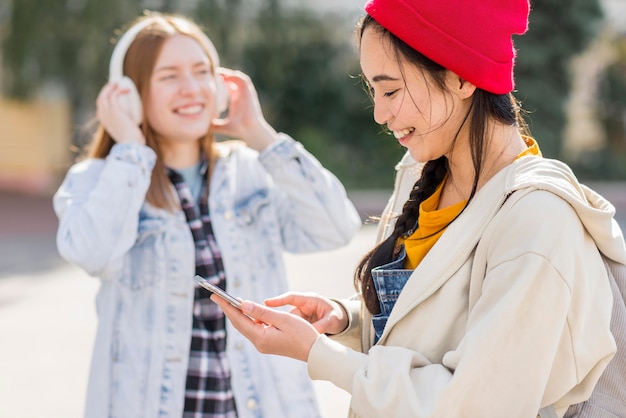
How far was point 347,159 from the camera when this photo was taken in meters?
17.4

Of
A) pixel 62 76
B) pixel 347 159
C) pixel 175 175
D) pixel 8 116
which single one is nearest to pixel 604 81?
pixel 347 159

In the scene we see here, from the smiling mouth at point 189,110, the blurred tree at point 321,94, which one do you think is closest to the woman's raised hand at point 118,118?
the smiling mouth at point 189,110

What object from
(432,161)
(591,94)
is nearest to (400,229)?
(432,161)

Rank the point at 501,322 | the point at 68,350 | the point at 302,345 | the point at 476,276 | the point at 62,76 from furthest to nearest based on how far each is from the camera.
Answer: the point at 62,76
the point at 68,350
the point at 302,345
the point at 476,276
the point at 501,322

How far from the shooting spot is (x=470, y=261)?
1552 mm

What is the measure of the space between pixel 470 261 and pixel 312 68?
52.1ft

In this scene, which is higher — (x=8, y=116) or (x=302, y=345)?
(x=302, y=345)

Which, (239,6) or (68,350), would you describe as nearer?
(68,350)

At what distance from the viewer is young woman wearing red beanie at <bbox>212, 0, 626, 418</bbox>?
1404 millimetres

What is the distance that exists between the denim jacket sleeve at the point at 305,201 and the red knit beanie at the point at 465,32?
53.3 inches

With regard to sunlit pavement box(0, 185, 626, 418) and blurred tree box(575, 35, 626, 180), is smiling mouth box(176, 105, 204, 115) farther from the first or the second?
blurred tree box(575, 35, 626, 180)

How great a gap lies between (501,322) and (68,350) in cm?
490

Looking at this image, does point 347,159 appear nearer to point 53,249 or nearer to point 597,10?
point 597,10

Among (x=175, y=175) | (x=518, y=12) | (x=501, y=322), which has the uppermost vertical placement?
(x=518, y=12)
